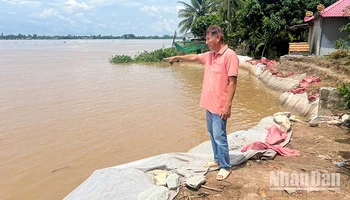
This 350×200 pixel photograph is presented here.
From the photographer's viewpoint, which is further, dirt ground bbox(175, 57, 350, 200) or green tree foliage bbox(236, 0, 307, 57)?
green tree foliage bbox(236, 0, 307, 57)

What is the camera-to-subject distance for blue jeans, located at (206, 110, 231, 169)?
2.84 metres

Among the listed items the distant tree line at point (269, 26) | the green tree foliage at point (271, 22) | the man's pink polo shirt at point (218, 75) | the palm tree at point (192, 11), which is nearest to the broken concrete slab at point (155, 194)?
the man's pink polo shirt at point (218, 75)

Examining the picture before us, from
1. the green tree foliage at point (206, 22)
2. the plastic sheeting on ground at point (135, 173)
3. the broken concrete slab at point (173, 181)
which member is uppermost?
the green tree foliage at point (206, 22)

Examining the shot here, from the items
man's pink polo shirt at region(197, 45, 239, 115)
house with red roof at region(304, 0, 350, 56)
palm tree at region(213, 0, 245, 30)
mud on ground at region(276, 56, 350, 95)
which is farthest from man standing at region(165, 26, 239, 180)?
palm tree at region(213, 0, 245, 30)

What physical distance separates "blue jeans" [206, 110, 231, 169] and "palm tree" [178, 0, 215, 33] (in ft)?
94.9

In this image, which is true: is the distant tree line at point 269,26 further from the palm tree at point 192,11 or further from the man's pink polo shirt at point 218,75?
the man's pink polo shirt at point 218,75

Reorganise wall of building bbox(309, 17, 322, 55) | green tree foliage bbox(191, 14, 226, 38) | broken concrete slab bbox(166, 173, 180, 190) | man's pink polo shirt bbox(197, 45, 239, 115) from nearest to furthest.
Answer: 1. man's pink polo shirt bbox(197, 45, 239, 115)
2. broken concrete slab bbox(166, 173, 180, 190)
3. wall of building bbox(309, 17, 322, 55)
4. green tree foliage bbox(191, 14, 226, 38)

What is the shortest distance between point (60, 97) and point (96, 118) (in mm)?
3443

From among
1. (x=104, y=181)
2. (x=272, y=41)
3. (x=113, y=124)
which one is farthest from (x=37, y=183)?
(x=272, y=41)

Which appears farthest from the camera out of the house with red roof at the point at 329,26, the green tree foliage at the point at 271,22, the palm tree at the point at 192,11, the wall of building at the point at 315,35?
the palm tree at the point at 192,11

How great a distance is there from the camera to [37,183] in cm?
400

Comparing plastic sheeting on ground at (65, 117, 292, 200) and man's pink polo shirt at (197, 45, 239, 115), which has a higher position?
man's pink polo shirt at (197, 45, 239, 115)

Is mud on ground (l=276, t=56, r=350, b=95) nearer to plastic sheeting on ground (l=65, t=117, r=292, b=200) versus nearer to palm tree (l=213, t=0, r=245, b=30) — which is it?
plastic sheeting on ground (l=65, t=117, r=292, b=200)

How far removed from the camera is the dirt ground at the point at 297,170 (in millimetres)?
2758
